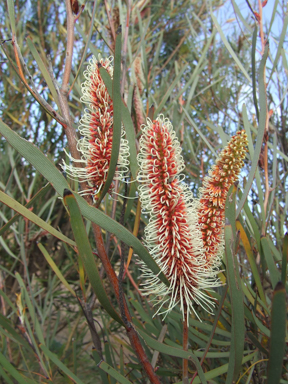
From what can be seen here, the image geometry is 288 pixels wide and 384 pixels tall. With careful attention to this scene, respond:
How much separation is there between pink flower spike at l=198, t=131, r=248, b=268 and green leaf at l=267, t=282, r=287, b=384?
0.20m

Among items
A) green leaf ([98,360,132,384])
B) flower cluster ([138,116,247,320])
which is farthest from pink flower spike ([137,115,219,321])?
green leaf ([98,360,132,384])

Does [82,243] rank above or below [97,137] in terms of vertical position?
below

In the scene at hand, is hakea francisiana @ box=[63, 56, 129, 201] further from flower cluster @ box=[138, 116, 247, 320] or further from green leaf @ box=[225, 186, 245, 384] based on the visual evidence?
green leaf @ box=[225, 186, 245, 384]

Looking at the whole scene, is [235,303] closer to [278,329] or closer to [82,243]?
[278,329]

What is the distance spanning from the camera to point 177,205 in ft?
1.43

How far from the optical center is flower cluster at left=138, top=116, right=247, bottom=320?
41 cm

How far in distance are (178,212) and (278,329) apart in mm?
205

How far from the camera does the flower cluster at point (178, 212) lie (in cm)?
41

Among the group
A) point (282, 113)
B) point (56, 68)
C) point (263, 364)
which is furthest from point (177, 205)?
point (56, 68)

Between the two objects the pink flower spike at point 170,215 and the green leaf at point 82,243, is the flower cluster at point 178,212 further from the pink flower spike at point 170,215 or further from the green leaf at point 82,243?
the green leaf at point 82,243

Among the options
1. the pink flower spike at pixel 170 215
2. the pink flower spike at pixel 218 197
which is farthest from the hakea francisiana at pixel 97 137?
the pink flower spike at pixel 218 197

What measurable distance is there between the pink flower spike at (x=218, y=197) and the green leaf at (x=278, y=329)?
0.20 metres

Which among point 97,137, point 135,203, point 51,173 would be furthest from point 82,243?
point 135,203

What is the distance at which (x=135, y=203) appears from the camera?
103cm
